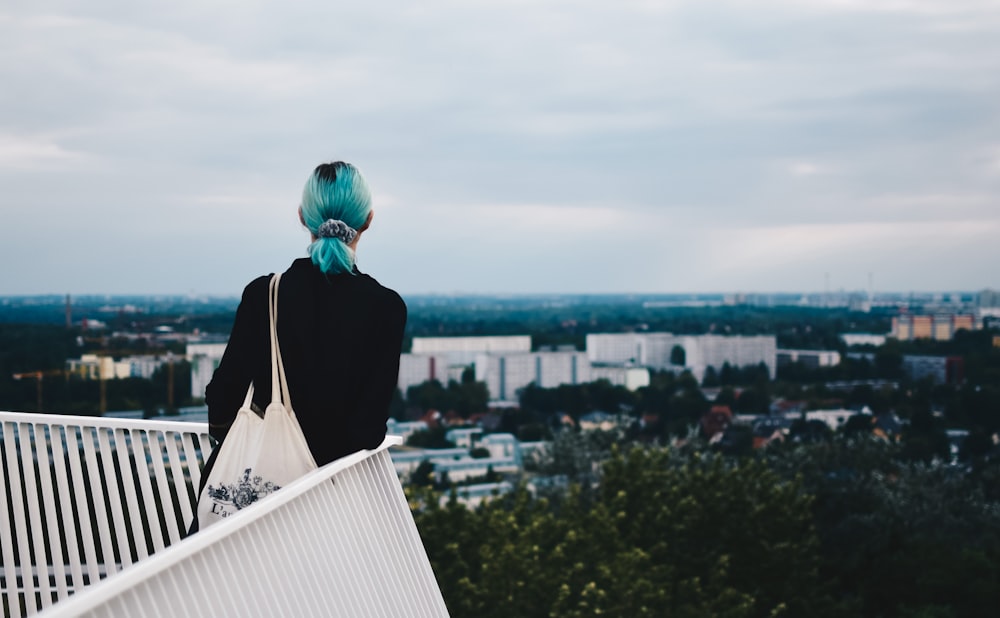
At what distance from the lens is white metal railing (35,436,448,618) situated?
6.22ft

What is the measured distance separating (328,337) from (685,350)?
119563mm

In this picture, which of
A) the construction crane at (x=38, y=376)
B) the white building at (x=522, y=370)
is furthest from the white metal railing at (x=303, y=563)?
the white building at (x=522, y=370)

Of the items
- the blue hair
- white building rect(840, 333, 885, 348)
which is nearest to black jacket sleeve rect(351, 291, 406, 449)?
the blue hair

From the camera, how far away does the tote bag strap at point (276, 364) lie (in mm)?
2863

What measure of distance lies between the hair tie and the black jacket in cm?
9

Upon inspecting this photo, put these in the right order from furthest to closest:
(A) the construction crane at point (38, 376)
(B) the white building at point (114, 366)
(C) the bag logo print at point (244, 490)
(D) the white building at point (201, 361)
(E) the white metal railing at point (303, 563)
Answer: (D) the white building at point (201, 361)
(B) the white building at point (114, 366)
(A) the construction crane at point (38, 376)
(C) the bag logo print at point (244, 490)
(E) the white metal railing at point (303, 563)

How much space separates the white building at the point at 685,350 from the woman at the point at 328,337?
106678mm

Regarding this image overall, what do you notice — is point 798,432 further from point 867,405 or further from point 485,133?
point 485,133

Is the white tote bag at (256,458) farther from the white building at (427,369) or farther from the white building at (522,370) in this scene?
the white building at (522,370)

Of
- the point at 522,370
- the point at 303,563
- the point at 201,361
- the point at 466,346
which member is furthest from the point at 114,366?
the point at 303,563

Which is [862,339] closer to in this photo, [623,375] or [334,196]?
[623,375]

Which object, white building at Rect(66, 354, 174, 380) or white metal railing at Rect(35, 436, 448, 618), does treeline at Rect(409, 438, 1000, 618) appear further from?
white building at Rect(66, 354, 174, 380)

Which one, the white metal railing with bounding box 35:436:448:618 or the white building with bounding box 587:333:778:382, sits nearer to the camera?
the white metal railing with bounding box 35:436:448:618

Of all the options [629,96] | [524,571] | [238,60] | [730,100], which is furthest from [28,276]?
[730,100]
